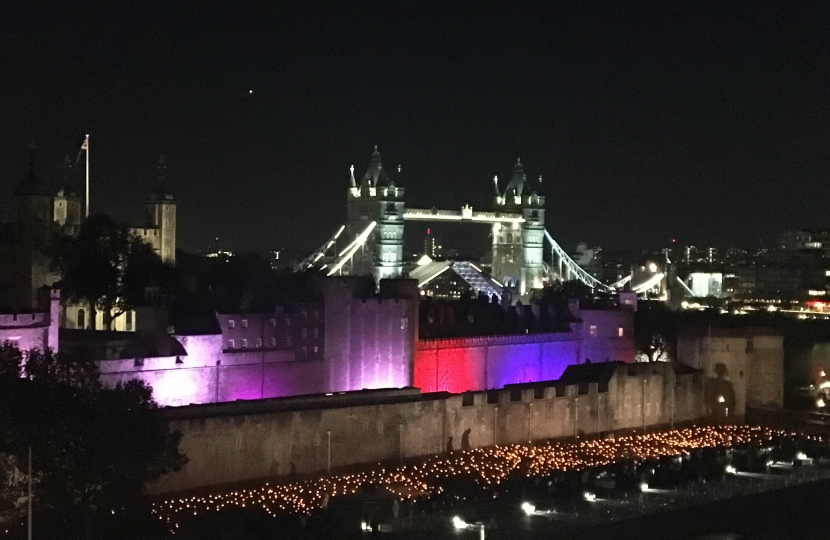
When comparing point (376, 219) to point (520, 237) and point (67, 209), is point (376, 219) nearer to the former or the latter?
point (520, 237)

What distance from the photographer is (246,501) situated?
1160 inches

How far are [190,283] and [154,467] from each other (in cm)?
2596

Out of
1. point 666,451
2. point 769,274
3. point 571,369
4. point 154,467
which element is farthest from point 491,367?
point 769,274

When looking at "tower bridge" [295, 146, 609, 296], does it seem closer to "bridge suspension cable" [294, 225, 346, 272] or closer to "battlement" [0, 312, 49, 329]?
"bridge suspension cable" [294, 225, 346, 272]

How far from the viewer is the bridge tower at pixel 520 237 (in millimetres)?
105438

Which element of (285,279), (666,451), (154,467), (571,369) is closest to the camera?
(154,467)

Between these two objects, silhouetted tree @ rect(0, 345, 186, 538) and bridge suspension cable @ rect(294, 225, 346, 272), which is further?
bridge suspension cable @ rect(294, 225, 346, 272)

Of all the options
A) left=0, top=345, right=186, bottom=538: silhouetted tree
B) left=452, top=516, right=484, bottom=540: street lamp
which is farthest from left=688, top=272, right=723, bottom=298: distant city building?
left=0, top=345, right=186, bottom=538: silhouetted tree

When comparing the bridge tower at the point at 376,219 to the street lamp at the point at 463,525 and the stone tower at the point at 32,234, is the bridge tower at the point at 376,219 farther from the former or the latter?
the street lamp at the point at 463,525

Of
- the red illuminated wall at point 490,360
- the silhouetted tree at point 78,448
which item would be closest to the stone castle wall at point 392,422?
the silhouetted tree at point 78,448

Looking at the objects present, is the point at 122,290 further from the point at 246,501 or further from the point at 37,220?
the point at 246,501

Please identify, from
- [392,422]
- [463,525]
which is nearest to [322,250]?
[392,422]

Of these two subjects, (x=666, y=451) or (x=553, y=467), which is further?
(x=666, y=451)

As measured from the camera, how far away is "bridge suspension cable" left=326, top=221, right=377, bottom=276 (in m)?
93.2
